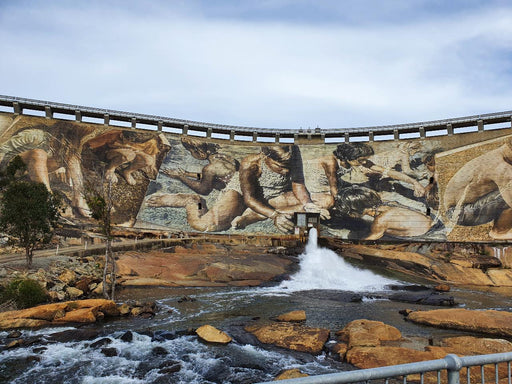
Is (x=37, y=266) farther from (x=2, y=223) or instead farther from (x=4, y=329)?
(x=4, y=329)

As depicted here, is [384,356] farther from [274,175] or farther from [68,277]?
[274,175]

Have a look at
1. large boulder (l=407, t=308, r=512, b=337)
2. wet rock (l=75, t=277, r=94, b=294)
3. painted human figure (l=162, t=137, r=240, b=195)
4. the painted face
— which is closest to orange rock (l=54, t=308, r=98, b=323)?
wet rock (l=75, t=277, r=94, b=294)

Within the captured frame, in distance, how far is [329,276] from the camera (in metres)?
30.4

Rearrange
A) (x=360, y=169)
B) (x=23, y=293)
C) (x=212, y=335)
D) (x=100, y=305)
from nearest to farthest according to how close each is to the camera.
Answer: (x=212, y=335) → (x=100, y=305) → (x=23, y=293) → (x=360, y=169)

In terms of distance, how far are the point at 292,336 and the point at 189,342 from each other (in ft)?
12.9

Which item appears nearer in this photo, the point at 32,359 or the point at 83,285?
the point at 32,359

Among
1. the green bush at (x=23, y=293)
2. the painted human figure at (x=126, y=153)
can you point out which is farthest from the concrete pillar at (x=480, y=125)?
the green bush at (x=23, y=293)

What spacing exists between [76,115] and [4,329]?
1575 inches

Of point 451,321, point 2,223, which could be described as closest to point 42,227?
point 2,223

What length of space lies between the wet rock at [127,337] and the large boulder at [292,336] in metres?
4.64

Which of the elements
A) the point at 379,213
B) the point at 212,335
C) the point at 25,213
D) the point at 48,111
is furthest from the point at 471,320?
the point at 48,111

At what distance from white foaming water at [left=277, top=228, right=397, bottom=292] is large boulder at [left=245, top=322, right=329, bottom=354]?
10.8m

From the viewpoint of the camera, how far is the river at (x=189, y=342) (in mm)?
11031

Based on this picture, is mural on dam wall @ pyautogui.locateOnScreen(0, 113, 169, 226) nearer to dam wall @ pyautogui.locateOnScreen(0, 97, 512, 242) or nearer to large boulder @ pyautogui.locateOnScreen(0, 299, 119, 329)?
dam wall @ pyautogui.locateOnScreen(0, 97, 512, 242)
